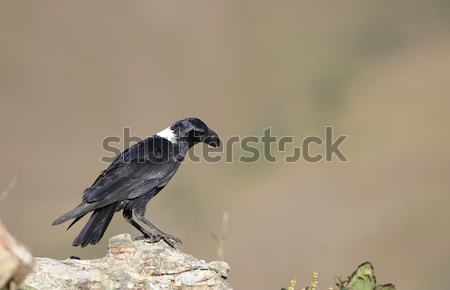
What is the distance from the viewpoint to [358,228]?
20.6 meters

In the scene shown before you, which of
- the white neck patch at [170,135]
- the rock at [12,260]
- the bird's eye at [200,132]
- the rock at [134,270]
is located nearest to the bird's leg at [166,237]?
the rock at [134,270]

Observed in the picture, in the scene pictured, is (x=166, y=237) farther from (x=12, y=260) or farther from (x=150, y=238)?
(x=12, y=260)

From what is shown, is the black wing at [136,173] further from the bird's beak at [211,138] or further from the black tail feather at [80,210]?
the bird's beak at [211,138]

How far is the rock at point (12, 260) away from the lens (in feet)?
16.5

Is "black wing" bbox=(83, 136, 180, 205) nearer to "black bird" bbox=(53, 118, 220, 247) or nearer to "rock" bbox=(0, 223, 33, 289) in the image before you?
"black bird" bbox=(53, 118, 220, 247)

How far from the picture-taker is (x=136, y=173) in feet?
29.1

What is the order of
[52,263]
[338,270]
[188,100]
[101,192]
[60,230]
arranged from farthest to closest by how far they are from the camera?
[188,100]
[60,230]
[338,270]
[101,192]
[52,263]

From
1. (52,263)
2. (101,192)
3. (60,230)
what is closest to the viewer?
(52,263)

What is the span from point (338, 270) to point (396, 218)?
11.3 ft

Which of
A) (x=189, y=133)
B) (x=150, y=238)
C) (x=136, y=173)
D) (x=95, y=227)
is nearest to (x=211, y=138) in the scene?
(x=189, y=133)

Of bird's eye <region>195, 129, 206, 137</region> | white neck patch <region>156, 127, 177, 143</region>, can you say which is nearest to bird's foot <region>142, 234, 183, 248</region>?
white neck patch <region>156, 127, 177, 143</region>

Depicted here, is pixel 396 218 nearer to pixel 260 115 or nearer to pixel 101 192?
pixel 260 115

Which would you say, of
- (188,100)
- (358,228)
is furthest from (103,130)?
(358,228)

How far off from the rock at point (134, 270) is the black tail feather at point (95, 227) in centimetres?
66
